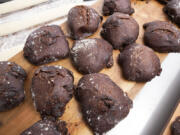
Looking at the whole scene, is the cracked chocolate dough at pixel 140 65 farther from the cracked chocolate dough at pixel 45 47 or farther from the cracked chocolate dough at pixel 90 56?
the cracked chocolate dough at pixel 45 47

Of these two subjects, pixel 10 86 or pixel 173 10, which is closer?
pixel 10 86

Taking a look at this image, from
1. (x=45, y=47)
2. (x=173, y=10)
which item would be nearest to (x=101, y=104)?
(x=45, y=47)

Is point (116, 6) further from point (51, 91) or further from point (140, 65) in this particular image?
point (51, 91)

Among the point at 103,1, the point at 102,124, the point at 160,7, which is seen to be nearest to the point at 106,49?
the point at 102,124

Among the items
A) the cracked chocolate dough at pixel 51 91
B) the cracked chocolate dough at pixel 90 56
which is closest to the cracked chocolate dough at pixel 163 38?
the cracked chocolate dough at pixel 90 56

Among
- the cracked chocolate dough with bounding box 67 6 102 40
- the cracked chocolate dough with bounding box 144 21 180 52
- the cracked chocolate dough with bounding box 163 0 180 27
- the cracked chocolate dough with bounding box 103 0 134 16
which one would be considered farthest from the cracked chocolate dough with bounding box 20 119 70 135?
the cracked chocolate dough with bounding box 163 0 180 27

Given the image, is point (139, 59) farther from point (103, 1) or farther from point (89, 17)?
point (103, 1)
